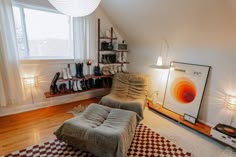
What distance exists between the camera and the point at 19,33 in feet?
8.21

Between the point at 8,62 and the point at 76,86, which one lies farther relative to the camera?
the point at 76,86

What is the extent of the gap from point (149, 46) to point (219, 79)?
61.3 inches

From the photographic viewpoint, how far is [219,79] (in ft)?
7.29

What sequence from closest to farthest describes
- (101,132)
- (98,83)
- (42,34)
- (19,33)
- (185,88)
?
(101,132)
(19,33)
(185,88)
(42,34)
(98,83)

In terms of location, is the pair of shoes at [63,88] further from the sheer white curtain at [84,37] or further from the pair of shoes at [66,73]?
the sheer white curtain at [84,37]

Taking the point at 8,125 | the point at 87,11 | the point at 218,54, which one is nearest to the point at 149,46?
the point at 218,54

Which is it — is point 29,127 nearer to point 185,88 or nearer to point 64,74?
point 64,74

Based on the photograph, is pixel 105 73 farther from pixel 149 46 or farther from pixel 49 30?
pixel 49 30

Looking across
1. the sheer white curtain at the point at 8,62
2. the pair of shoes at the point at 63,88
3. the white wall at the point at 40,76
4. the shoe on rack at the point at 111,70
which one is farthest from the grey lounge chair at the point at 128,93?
the sheer white curtain at the point at 8,62

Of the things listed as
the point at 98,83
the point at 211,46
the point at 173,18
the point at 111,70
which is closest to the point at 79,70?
the point at 98,83

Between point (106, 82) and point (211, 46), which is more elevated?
point (211, 46)

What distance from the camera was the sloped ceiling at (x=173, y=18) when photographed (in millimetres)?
1787

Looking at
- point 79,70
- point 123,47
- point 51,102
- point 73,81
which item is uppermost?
point 123,47

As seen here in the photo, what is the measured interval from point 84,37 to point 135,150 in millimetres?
2409
